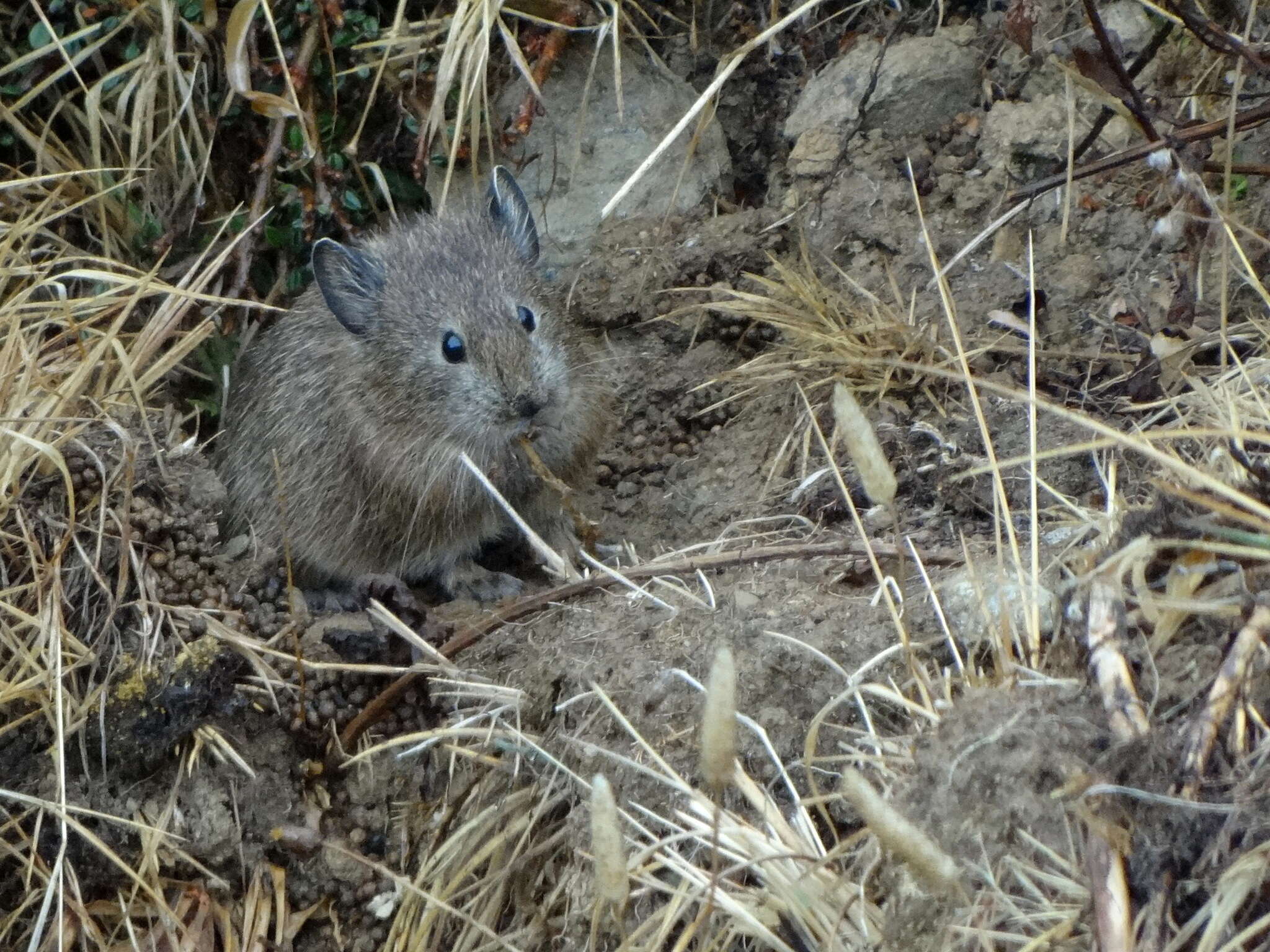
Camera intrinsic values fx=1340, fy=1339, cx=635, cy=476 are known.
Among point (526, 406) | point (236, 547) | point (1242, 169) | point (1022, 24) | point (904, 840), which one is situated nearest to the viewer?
point (904, 840)

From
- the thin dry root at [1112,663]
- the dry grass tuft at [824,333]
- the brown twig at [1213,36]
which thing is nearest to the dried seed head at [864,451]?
the thin dry root at [1112,663]

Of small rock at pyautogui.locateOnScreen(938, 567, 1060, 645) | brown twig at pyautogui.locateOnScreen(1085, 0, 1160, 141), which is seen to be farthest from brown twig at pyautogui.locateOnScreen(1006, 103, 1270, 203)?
small rock at pyautogui.locateOnScreen(938, 567, 1060, 645)

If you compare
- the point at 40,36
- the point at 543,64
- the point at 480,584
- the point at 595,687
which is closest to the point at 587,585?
the point at 595,687

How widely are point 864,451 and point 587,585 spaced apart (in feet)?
5.42

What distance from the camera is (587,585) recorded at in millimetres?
3750

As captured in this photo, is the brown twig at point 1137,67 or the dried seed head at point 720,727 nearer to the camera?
the dried seed head at point 720,727

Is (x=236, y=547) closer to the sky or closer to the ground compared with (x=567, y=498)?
closer to the ground

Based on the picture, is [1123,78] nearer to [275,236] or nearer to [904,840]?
[904,840]

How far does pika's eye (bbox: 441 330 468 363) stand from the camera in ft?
14.6

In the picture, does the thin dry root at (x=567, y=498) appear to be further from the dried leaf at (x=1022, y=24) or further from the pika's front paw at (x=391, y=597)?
the dried leaf at (x=1022, y=24)

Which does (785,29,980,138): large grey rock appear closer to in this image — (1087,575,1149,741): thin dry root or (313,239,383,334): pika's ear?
(313,239,383,334): pika's ear

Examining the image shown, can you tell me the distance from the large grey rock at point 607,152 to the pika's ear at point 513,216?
561mm

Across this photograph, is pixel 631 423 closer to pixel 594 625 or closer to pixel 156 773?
pixel 594 625

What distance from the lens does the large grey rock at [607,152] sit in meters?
5.32
